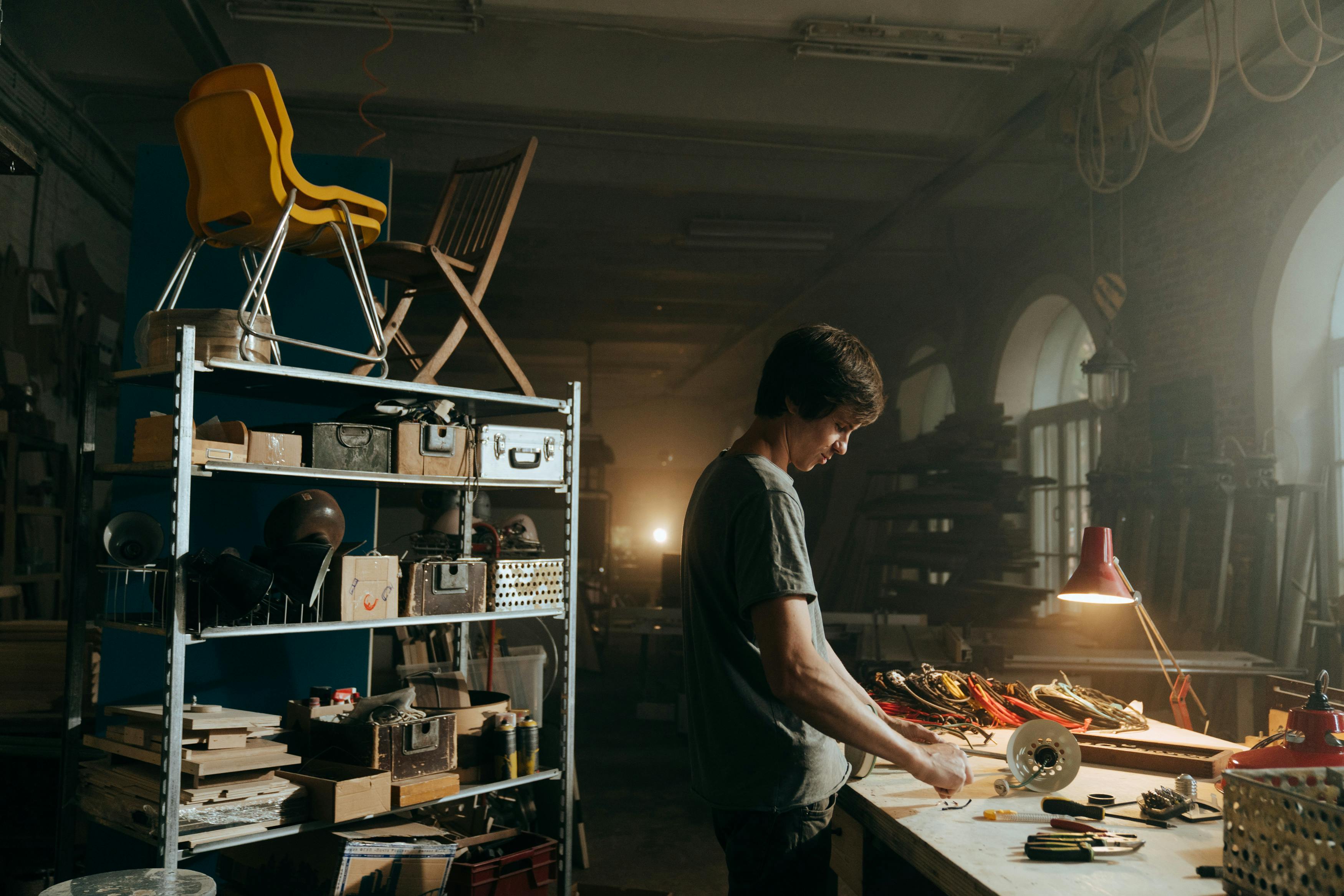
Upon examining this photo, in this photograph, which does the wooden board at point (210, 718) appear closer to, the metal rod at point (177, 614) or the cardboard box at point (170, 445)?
the metal rod at point (177, 614)

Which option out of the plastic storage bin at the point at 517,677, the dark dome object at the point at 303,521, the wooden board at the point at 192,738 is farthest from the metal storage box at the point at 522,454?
the plastic storage bin at the point at 517,677

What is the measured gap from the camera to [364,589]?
2672 mm

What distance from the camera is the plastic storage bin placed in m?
4.39

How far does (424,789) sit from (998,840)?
67.7 inches

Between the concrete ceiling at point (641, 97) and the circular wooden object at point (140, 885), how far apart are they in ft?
13.4

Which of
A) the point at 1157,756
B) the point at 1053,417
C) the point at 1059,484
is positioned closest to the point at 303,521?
the point at 1157,756

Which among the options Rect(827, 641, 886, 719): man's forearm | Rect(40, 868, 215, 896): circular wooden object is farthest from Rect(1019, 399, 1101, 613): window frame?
Rect(40, 868, 215, 896): circular wooden object

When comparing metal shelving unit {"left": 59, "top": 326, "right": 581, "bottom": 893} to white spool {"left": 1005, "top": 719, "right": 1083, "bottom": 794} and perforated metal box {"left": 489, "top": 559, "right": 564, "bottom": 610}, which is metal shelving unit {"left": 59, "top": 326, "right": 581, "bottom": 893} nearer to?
perforated metal box {"left": 489, "top": 559, "right": 564, "bottom": 610}

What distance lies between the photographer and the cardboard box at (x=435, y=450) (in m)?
2.81

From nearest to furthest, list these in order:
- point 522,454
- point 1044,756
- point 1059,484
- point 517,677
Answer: point 1044,756 < point 522,454 < point 517,677 < point 1059,484

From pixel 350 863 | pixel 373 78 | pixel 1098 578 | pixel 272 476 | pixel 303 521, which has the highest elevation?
pixel 373 78

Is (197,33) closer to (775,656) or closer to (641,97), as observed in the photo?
(641,97)

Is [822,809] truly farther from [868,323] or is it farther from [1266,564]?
[868,323]

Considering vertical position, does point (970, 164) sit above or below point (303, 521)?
above
